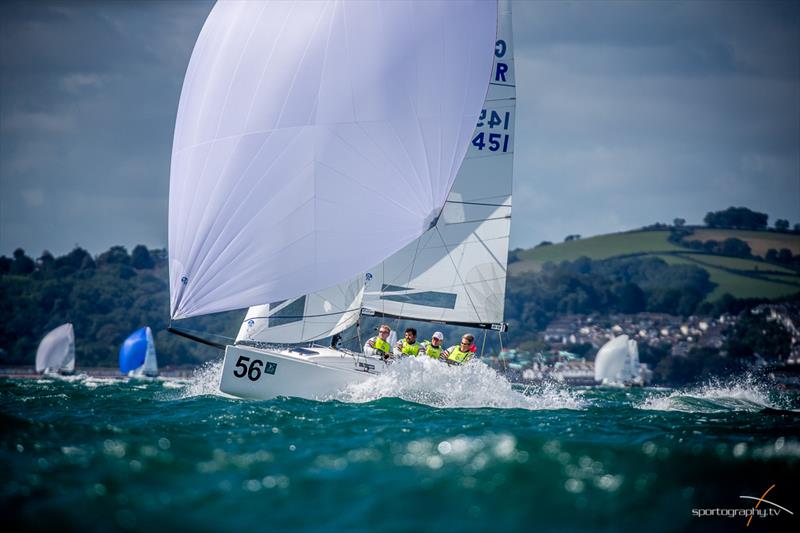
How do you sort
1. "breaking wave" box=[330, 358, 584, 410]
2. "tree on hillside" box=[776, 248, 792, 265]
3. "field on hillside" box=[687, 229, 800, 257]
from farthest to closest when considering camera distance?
"field on hillside" box=[687, 229, 800, 257], "tree on hillside" box=[776, 248, 792, 265], "breaking wave" box=[330, 358, 584, 410]

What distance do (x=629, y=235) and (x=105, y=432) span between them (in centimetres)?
13061

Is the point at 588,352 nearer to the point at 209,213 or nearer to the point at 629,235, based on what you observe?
the point at 629,235

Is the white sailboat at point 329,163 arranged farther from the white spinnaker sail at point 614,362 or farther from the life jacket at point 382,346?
the white spinnaker sail at point 614,362

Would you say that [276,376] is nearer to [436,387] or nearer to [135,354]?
[436,387]

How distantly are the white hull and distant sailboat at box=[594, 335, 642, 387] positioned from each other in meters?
51.7

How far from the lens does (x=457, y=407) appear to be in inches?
576

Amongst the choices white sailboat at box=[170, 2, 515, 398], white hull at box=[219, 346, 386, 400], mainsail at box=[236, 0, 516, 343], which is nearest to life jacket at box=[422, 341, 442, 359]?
white sailboat at box=[170, 2, 515, 398]

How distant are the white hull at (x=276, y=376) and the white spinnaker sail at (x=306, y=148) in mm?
1398

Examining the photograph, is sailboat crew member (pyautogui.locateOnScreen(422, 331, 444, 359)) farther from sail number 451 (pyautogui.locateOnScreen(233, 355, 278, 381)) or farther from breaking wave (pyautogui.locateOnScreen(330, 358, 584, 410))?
sail number 451 (pyautogui.locateOnScreen(233, 355, 278, 381))

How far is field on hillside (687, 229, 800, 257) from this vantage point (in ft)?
386

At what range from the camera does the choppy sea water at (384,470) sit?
748cm

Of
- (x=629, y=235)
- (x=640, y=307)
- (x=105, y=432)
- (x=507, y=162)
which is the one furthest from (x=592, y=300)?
(x=105, y=432)

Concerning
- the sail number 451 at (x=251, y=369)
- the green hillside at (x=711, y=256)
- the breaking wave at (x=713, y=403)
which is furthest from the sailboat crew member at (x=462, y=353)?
the green hillside at (x=711, y=256)

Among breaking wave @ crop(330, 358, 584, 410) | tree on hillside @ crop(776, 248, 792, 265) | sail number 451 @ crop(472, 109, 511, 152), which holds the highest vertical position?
tree on hillside @ crop(776, 248, 792, 265)
